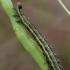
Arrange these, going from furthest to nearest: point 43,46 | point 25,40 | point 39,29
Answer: point 39,29
point 43,46
point 25,40

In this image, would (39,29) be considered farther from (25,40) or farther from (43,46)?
(25,40)

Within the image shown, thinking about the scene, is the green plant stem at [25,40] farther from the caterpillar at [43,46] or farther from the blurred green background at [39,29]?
the blurred green background at [39,29]

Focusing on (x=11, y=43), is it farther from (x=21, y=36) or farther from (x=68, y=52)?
(x=21, y=36)

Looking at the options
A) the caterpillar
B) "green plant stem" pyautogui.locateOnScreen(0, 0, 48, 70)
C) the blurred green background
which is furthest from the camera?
the blurred green background

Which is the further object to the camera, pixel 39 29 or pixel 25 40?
pixel 39 29

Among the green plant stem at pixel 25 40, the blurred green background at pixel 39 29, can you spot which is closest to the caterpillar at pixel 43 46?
the green plant stem at pixel 25 40

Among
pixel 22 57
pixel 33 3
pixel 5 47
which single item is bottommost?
pixel 22 57

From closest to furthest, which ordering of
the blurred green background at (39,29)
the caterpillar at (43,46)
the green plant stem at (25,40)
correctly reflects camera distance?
the green plant stem at (25,40) < the caterpillar at (43,46) < the blurred green background at (39,29)

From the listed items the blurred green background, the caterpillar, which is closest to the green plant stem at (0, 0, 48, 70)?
the caterpillar

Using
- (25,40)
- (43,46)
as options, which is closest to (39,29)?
(43,46)

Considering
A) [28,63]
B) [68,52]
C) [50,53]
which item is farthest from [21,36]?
[28,63]

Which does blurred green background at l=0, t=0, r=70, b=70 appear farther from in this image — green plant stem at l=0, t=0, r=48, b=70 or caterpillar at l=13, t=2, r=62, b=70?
green plant stem at l=0, t=0, r=48, b=70
